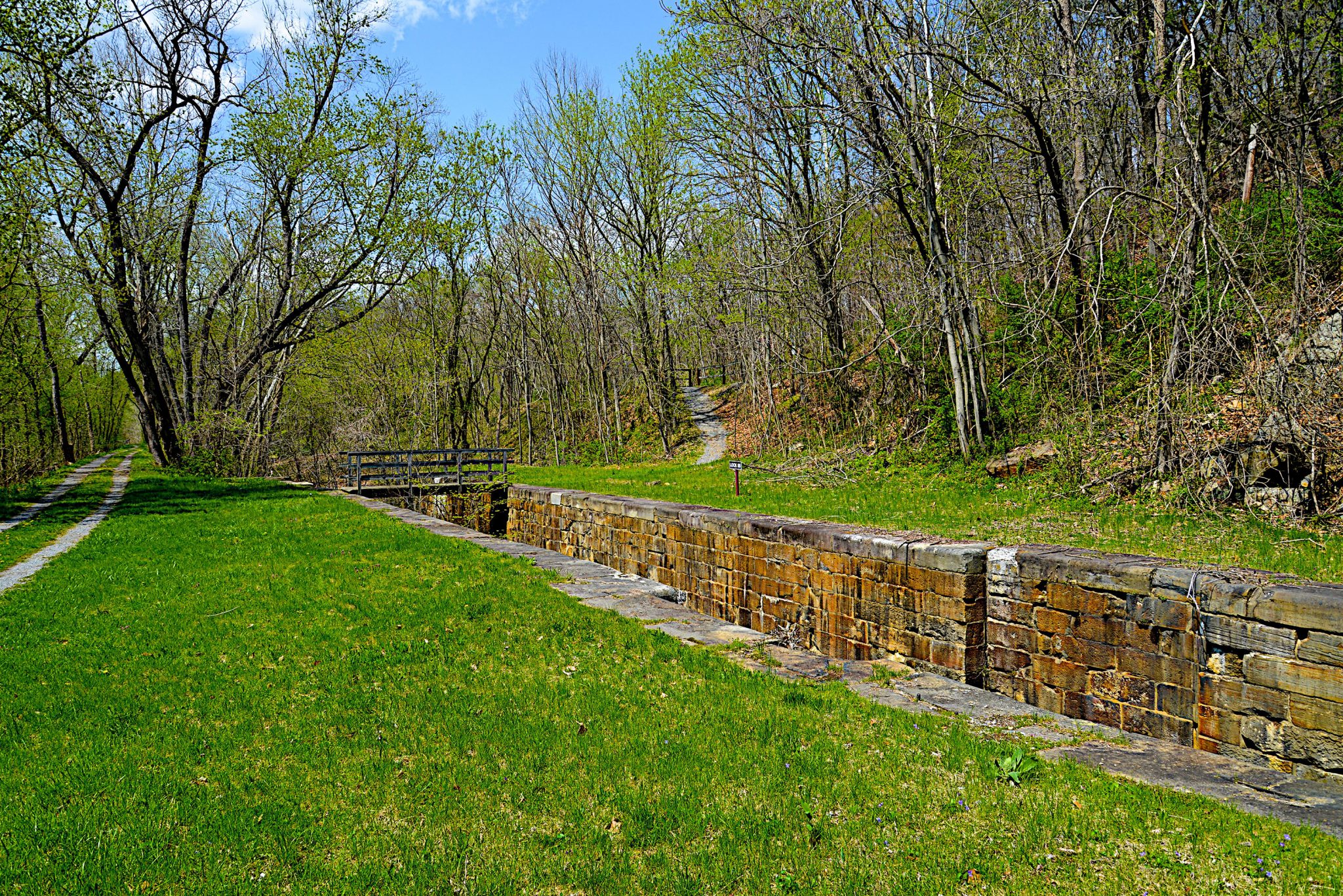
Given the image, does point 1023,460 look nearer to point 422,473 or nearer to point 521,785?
point 521,785

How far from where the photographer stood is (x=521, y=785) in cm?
362

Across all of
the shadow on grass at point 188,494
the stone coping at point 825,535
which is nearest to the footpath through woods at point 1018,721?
the stone coping at point 825,535

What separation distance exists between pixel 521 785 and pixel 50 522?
13905 millimetres

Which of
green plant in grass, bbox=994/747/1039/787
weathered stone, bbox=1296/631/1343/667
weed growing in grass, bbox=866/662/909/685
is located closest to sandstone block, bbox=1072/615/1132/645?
weathered stone, bbox=1296/631/1343/667

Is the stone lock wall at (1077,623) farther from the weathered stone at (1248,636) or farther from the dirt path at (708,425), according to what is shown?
the dirt path at (708,425)

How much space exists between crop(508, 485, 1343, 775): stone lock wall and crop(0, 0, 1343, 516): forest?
9.24ft

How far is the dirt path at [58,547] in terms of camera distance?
848 centimetres

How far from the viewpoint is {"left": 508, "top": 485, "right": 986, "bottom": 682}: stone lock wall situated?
6.14 metres

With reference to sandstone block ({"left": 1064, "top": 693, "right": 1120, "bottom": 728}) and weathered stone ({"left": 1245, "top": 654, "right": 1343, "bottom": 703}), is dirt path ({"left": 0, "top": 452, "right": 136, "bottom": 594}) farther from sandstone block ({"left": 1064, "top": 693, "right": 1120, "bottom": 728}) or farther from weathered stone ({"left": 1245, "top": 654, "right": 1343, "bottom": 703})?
weathered stone ({"left": 1245, "top": 654, "right": 1343, "bottom": 703})

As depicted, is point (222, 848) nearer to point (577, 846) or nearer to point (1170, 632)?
point (577, 846)

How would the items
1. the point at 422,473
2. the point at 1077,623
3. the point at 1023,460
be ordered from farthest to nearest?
the point at 422,473 → the point at 1023,460 → the point at 1077,623

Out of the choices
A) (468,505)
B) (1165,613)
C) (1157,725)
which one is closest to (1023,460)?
(1165,613)

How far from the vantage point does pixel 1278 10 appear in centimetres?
1016

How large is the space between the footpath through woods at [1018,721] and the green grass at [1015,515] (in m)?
1.75
